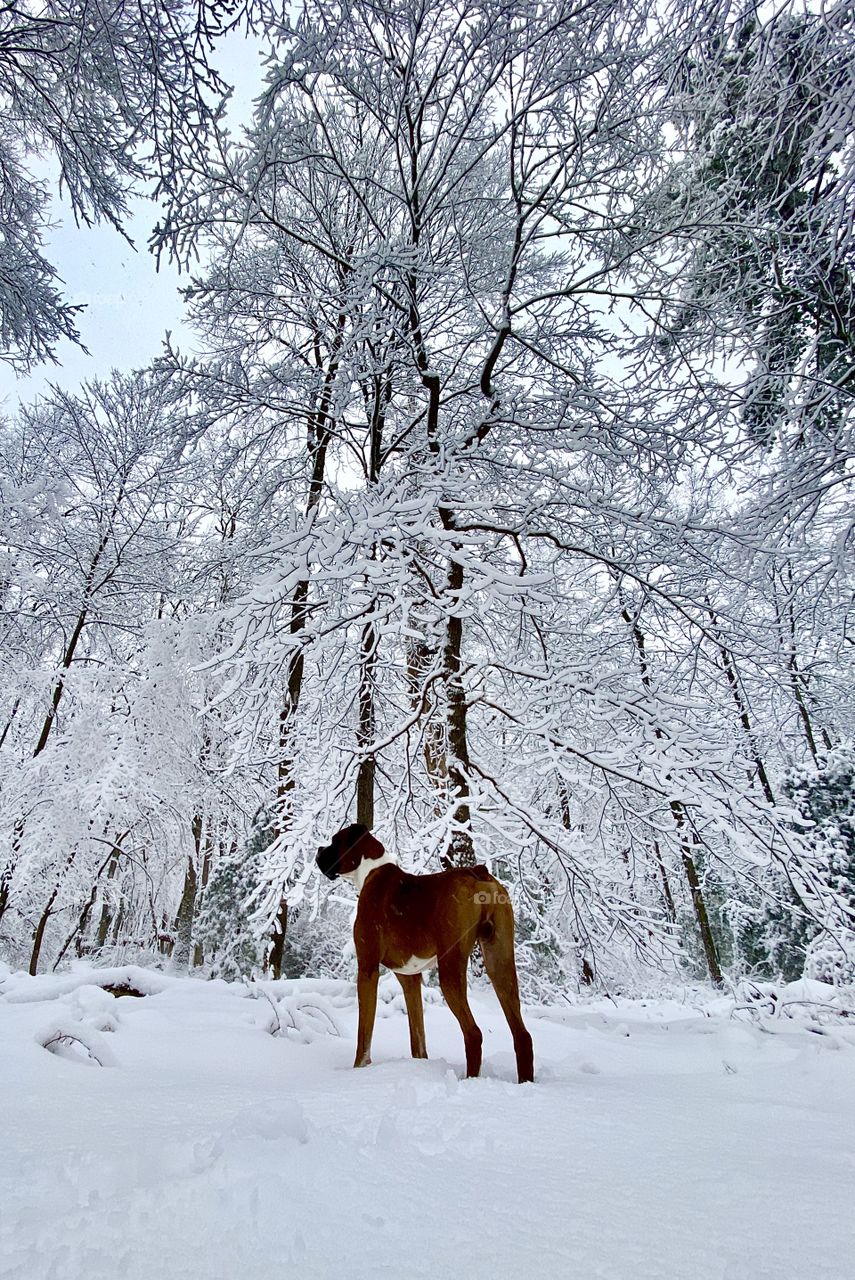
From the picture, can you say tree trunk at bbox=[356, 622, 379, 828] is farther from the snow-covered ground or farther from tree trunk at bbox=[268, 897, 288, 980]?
the snow-covered ground

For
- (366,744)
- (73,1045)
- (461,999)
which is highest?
(366,744)

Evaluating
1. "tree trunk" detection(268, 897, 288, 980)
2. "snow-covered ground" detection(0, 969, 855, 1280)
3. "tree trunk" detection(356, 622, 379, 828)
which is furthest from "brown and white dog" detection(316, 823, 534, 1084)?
"tree trunk" detection(268, 897, 288, 980)

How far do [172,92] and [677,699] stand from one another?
13.3 feet

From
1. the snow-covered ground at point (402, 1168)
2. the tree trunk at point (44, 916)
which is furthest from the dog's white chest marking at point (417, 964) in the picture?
the tree trunk at point (44, 916)

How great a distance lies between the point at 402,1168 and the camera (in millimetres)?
1102

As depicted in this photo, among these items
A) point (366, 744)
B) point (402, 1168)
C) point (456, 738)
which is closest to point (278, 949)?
point (366, 744)

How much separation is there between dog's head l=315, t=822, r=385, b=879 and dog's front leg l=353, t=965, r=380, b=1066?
0.37 m

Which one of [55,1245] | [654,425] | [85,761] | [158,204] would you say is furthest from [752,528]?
[85,761]

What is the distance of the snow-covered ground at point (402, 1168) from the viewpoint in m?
0.80

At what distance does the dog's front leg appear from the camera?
2.24 metres

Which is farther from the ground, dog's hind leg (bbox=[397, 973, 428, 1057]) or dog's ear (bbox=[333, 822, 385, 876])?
dog's ear (bbox=[333, 822, 385, 876])

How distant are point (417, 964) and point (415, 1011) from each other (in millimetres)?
264

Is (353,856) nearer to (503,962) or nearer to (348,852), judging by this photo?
(348,852)

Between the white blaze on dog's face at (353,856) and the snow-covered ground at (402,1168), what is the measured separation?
26.0 inches
